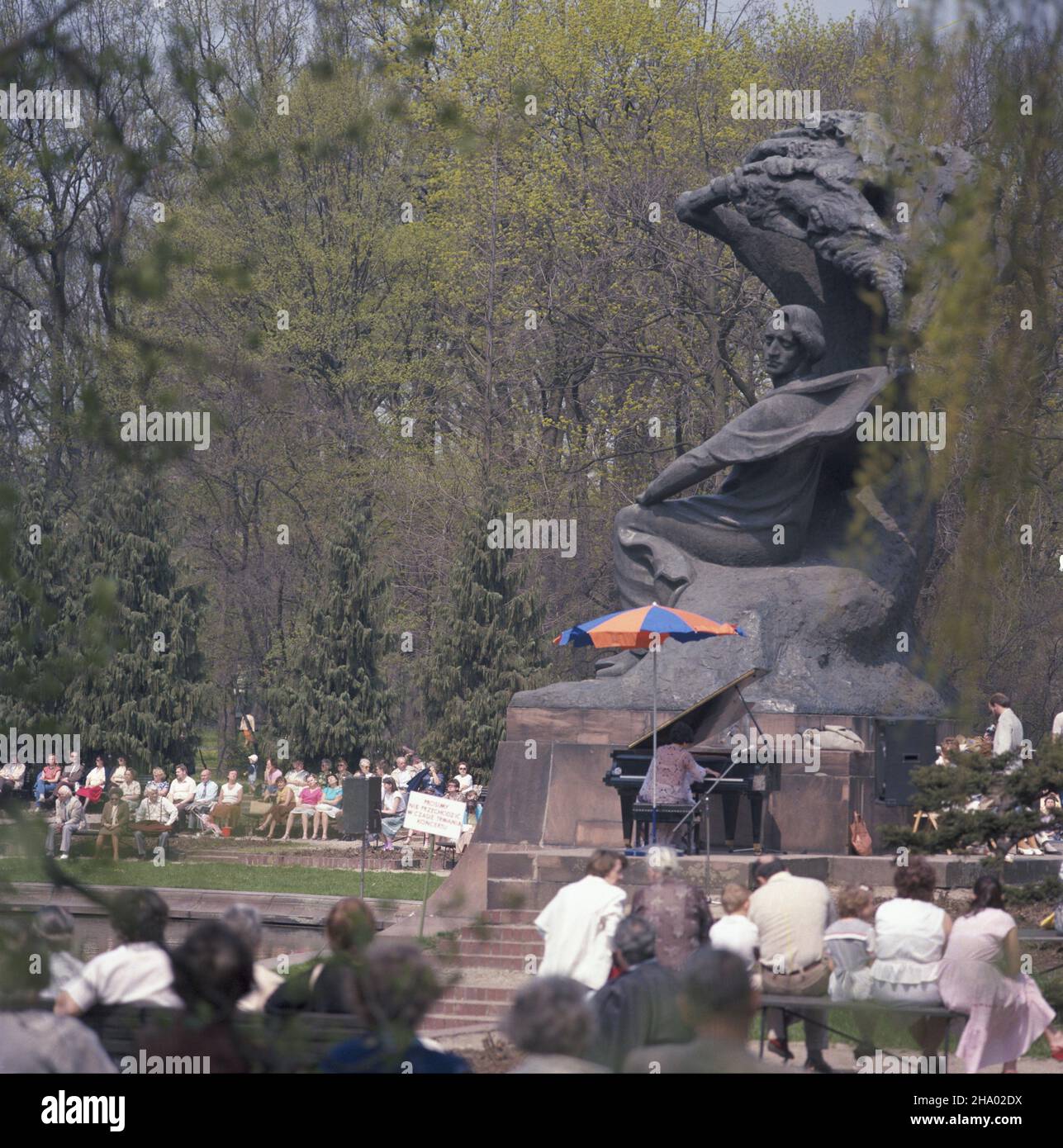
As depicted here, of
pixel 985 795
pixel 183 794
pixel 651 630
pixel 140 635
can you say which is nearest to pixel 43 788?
pixel 183 794

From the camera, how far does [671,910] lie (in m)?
9.71

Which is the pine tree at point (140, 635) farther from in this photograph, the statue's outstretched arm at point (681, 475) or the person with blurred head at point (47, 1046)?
the person with blurred head at point (47, 1046)

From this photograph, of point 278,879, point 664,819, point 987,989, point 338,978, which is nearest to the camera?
point 338,978

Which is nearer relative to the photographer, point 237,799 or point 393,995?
point 393,995

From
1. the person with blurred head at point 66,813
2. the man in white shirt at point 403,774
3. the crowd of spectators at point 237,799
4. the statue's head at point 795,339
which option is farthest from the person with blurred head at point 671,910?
the man in white shirt at point 403,774

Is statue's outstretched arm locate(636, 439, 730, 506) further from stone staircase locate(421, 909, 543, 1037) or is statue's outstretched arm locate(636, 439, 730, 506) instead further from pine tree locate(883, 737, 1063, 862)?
pine tree locate(883, 737, 1063, 862)

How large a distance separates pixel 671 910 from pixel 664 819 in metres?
5.50

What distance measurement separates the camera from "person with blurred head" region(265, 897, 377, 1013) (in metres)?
4.11

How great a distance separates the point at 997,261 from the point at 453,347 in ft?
108

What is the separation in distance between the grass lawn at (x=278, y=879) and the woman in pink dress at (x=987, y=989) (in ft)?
27.8

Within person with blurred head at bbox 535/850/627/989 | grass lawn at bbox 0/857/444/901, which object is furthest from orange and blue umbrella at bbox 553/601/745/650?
person with blurred head at bbox 535/850/627/989

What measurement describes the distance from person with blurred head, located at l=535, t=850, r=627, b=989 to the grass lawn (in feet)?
25.2

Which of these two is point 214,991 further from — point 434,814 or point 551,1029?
point 434,814
